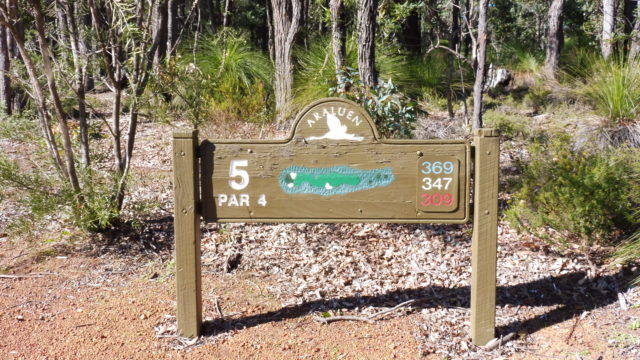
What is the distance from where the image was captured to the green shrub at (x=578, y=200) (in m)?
4.35

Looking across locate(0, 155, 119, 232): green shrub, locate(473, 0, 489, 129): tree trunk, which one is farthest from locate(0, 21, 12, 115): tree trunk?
locate(473, 0, 489, 129): tree trunk

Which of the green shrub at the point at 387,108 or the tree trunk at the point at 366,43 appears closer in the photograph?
the green shrub at the point at 387,108

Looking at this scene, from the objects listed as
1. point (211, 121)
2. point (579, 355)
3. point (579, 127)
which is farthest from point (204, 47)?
point (579, 355)

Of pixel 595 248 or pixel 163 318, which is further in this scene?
pixel 595 248

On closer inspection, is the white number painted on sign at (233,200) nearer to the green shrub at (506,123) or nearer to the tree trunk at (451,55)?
the tree trunk at (451,55)

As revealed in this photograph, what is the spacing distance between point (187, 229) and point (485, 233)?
1.67 m

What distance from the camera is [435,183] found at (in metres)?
3.26

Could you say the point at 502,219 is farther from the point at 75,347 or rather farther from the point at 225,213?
the point at 75,347

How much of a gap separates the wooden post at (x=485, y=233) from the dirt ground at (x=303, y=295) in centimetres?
17

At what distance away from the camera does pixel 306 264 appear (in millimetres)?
4566

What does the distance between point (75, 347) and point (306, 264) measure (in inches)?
70.5

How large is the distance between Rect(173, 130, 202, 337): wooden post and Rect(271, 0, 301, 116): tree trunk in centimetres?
526

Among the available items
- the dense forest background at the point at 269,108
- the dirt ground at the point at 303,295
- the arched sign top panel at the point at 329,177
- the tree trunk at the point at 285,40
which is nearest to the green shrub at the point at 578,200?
the dense forest background at the point at 269,108

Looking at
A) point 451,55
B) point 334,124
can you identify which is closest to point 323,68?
point 451,55
